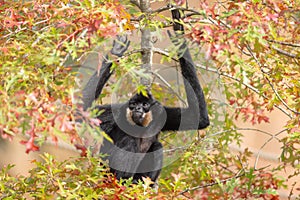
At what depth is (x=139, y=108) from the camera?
16.6 ft

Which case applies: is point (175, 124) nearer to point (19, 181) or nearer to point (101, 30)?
point (19, 181)

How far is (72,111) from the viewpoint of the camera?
307 cm

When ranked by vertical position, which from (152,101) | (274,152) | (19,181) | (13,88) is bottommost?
(274,152)

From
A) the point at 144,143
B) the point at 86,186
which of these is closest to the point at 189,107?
the point at 144,143

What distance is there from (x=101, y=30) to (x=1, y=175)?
1697 mm

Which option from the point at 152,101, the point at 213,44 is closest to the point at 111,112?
the point at 152,101

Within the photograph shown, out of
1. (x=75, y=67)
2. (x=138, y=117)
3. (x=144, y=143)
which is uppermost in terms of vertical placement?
(x=75, y=67)

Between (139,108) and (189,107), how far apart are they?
16.6 inches

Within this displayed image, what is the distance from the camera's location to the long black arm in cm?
470

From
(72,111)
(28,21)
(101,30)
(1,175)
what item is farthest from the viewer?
(1,175)

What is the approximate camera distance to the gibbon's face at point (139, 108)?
5.05m

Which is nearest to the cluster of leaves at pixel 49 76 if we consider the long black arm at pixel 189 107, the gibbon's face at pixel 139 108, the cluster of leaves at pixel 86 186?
the cluster of leaves at pixel 86 186

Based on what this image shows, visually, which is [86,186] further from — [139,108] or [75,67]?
[139,108]

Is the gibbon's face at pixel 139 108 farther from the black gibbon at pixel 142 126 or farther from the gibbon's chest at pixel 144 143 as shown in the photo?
the gibbon's chest at pixel 144 143
